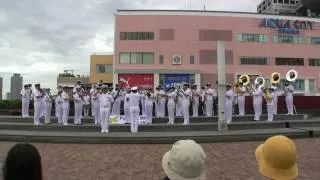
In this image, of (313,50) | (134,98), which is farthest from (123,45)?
(134,98)

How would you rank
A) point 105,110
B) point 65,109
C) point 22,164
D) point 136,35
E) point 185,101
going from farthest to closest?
point 136,35, point 185,101, point 65,109, point 105,110, point 22,164

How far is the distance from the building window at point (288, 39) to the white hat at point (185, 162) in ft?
204

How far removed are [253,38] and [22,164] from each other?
200 feet

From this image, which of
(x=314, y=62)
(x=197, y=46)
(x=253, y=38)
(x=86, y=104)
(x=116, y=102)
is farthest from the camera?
(x=314, y=62)

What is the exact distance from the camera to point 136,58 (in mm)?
58875

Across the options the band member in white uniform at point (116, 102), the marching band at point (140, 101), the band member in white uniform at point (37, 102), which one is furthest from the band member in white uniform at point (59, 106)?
the band member in white uniform at point (116, 102)

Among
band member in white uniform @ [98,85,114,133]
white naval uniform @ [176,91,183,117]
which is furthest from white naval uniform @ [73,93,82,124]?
white naval uniform @ [176,91,183,117]

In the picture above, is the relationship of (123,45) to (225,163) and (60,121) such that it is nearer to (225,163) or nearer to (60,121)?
(60,121)

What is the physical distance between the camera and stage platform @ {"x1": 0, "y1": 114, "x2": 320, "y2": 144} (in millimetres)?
16609

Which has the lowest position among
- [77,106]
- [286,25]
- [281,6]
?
[77,106]

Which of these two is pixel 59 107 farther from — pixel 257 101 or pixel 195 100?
pixel 257 101

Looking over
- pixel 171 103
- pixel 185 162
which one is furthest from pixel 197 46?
pixel 185 162

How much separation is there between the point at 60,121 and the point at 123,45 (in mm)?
37230

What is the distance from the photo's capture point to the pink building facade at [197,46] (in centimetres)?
5862
